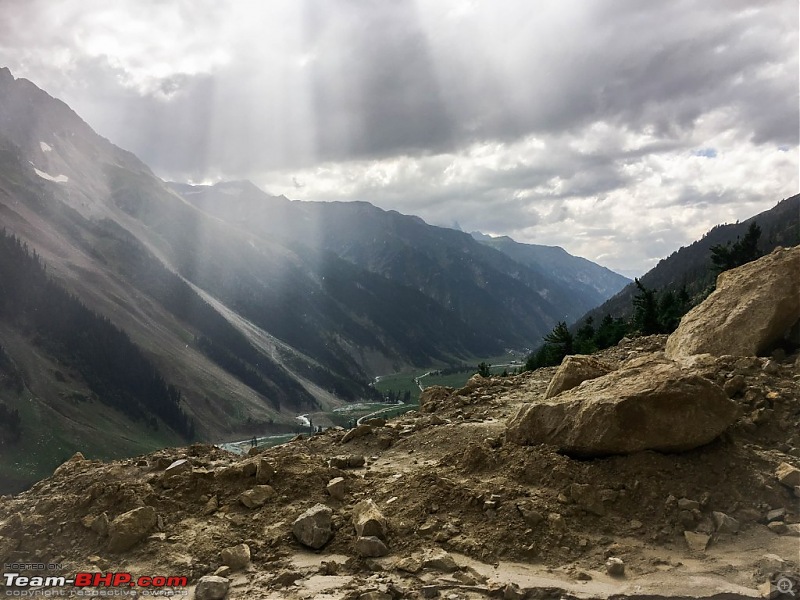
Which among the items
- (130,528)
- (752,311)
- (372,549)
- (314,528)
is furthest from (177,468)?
(752,311)

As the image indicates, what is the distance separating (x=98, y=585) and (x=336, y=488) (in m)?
4.27

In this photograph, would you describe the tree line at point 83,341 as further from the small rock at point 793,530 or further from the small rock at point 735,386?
the small rock at point 793,530

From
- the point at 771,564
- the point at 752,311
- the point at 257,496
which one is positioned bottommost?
the point at 771,564

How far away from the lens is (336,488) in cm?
1048

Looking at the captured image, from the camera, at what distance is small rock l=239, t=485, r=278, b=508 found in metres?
10.2

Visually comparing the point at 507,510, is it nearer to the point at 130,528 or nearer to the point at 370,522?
the point at 370,522

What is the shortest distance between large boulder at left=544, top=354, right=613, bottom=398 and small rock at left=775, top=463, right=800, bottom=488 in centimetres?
493

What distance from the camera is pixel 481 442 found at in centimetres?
1203

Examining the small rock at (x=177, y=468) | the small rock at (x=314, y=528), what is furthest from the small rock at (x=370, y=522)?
the small rock at (x=177, y=468)

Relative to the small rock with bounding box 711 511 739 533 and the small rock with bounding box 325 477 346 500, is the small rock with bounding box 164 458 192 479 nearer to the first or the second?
the small rock with bounding box 325 477 346 500

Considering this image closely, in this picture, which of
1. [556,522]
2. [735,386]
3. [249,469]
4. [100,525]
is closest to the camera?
[556,522]

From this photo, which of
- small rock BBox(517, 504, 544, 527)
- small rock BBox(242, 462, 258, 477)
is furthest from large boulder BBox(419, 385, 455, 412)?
small rock BBox(517, 504, 544, 527)

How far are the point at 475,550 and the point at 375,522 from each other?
174 centimetres

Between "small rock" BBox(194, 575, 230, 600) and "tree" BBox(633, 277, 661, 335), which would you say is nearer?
"small rock" BBox(194, 575, 230, 600)
